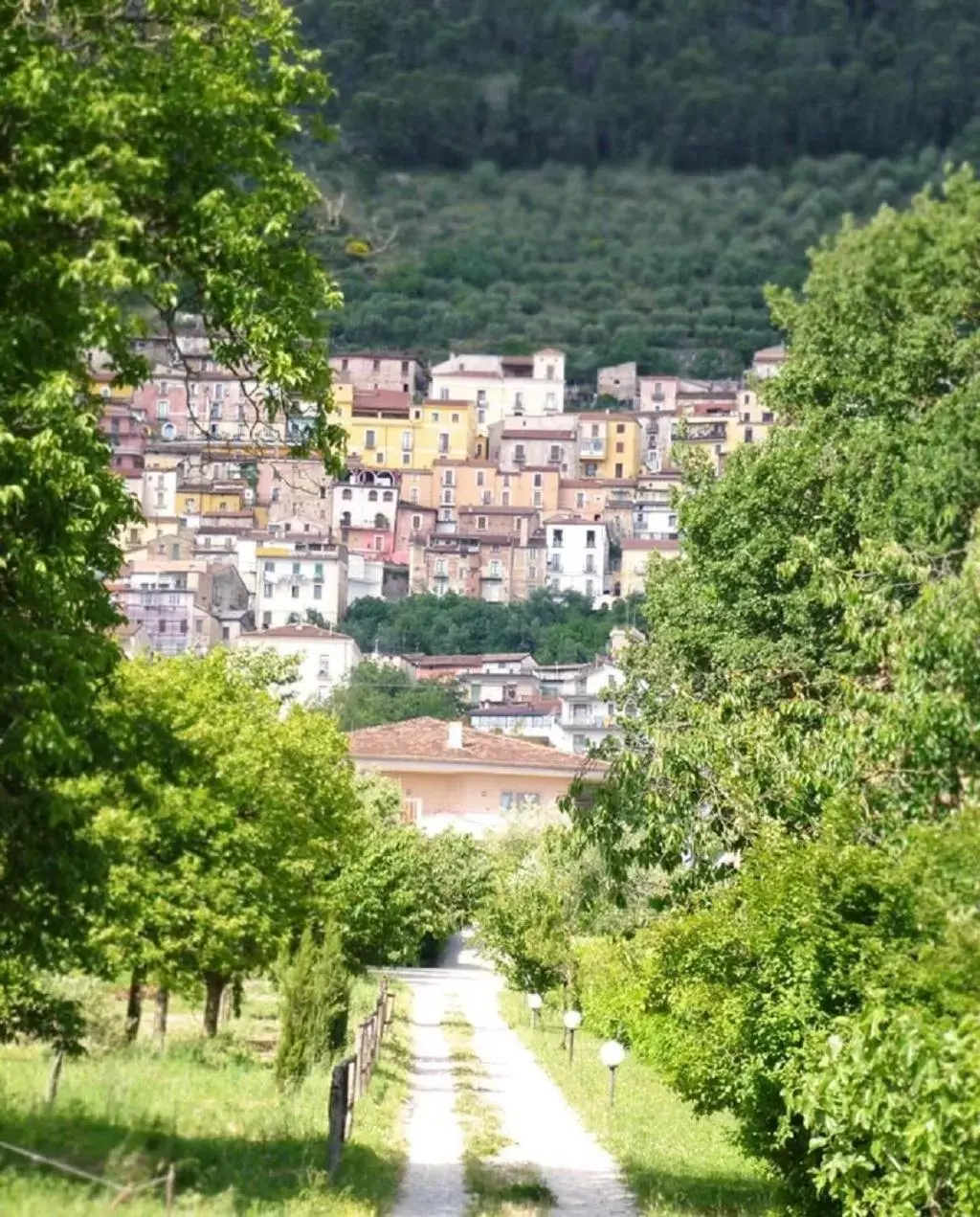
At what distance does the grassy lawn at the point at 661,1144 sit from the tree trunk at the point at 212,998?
570 centimetres

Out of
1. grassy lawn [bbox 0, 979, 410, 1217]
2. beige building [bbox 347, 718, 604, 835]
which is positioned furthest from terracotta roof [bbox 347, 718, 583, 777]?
grassy lawn [bbox 0, 979, 410, 1217]

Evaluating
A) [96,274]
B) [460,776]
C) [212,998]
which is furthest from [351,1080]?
[460,776]

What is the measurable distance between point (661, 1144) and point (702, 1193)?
5880 mm

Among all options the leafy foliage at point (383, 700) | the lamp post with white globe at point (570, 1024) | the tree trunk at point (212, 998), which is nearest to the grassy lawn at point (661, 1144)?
the lamp post with white globe at point (570, 1024)

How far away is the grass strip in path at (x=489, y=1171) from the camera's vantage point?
2198 centimetres

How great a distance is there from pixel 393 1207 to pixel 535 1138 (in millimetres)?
10095

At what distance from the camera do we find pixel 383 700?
185 metres

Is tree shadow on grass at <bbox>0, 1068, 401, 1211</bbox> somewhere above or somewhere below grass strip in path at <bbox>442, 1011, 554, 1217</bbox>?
above

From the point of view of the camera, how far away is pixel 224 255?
1594 cm

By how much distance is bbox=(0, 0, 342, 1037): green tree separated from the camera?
1482 cm

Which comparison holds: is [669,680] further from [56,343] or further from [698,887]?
[56,343]

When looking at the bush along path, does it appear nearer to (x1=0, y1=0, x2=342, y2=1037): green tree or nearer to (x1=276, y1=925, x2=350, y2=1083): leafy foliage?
(x1=276, y1=925, x2=350, y2=1083): leafy foliage

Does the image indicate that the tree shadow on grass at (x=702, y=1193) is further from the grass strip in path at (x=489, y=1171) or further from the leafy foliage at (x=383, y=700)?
the leafy foliage at (x=383, y=700)

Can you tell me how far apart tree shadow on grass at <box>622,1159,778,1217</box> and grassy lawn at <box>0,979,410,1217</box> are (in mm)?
2554
